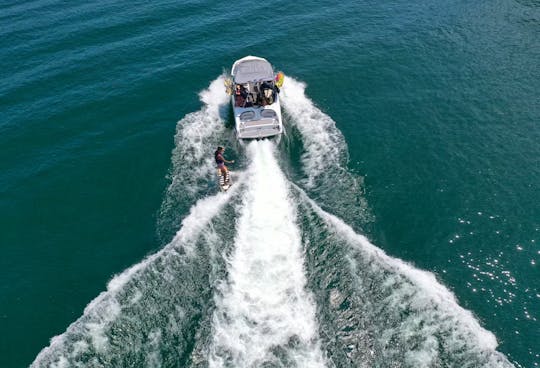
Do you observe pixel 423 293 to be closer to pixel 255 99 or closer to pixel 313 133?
pixel 313 133

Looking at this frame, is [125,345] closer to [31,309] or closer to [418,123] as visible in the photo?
[31,309]

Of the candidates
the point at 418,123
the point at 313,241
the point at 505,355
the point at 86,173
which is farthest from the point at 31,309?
the point at 418,123

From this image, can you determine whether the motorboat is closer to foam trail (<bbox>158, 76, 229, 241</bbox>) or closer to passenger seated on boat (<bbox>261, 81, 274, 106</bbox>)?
passenger seated on boat (<bbox>261, 81, 274, 106</bbox>)

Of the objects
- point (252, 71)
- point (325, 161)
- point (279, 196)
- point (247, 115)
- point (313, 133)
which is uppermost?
point (252, 71)

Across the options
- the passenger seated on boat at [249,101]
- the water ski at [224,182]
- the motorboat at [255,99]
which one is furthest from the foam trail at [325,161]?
the water ski at [224,182]

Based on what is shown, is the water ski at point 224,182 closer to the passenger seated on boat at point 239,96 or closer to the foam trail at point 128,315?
the foam trail at point 128,315

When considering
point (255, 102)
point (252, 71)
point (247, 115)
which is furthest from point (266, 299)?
point (252, 71)
